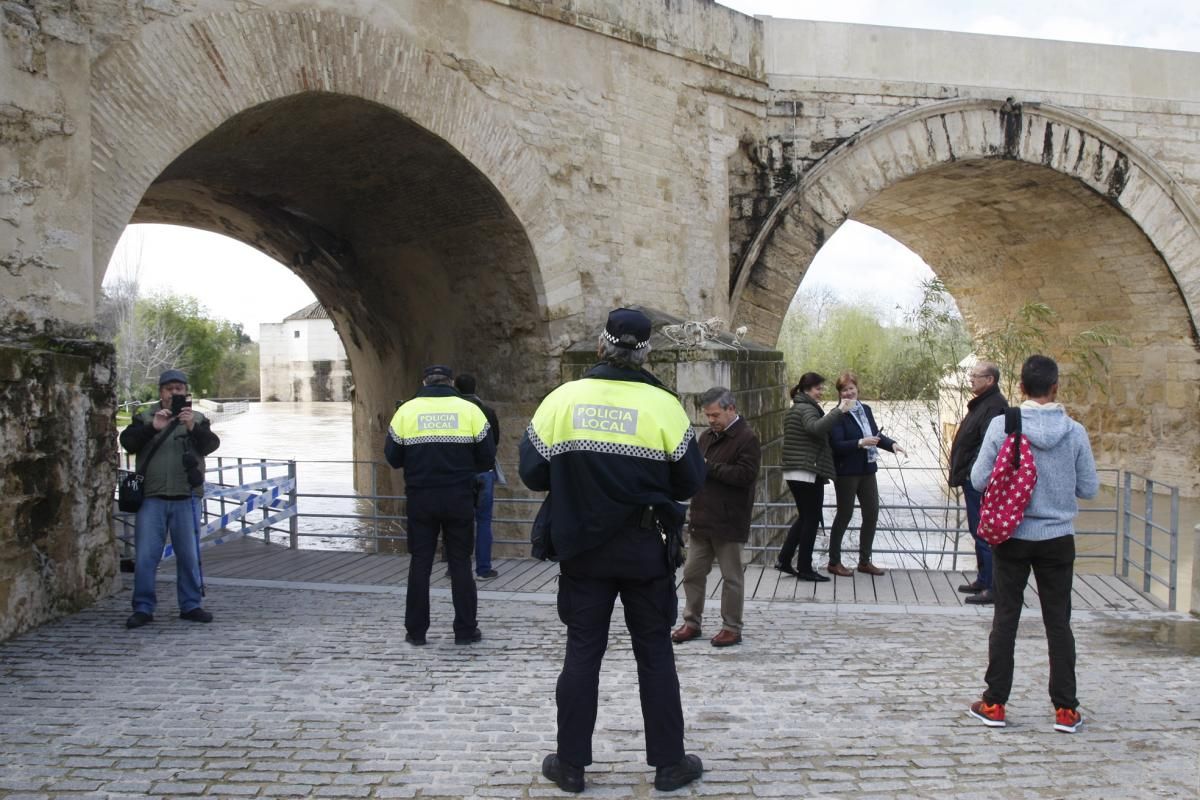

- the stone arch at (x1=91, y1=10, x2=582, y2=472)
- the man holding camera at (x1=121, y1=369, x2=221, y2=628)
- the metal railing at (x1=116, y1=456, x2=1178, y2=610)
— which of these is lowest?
the metal railing at (x1=116, y1=456, x2=1178, y2=610)

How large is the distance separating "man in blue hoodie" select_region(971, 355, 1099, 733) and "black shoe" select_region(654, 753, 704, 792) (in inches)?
53.9

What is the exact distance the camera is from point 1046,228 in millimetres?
14414

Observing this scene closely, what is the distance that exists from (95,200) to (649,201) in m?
5.25

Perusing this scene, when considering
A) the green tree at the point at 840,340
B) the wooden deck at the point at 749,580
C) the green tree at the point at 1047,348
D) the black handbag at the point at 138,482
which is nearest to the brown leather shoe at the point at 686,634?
the wooden deck at the point at 749,580

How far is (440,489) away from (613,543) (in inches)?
80.1

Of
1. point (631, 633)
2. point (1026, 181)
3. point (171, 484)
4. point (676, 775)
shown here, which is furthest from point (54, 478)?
point (1026, 181)

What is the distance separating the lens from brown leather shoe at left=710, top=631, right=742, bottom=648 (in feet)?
17.5

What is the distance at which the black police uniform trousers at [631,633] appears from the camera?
3.54 metres

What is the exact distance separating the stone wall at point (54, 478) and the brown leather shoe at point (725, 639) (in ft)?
12.3

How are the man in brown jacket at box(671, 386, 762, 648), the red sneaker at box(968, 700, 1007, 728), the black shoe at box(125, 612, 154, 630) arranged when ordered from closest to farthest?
→ the red sneaker at box(968, 700, 1007, 728) → the man in brown jacket at box(671, 386, 762, 648) → the black shoe at box(125, 612, 154, 630)

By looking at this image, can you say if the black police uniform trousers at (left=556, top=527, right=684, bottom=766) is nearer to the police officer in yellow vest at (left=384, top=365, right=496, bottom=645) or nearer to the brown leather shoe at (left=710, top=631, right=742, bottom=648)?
the brown leather shoe at (left=710, top=631, right=742, bottom=648)

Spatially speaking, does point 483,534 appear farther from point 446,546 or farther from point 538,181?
point 538,181

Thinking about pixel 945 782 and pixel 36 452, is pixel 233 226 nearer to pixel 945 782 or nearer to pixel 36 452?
pixel 36 452

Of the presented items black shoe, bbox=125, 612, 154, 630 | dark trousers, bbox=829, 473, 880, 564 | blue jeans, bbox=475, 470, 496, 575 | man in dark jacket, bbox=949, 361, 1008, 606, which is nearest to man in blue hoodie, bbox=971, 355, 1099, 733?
man in dark jacket, bbox=949, 361, 1008, 606
